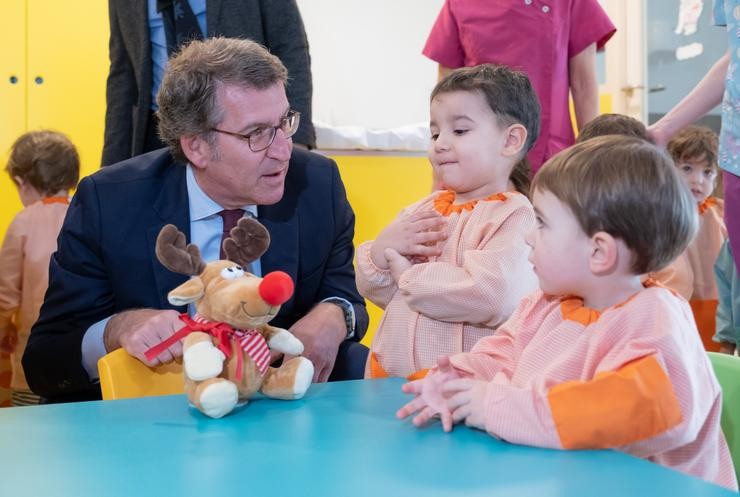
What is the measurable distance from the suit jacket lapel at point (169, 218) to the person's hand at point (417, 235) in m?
0.43

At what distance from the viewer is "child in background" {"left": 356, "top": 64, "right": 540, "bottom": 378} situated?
63.2 inches

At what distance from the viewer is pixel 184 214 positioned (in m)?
1.88

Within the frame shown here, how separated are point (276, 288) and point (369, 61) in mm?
3319

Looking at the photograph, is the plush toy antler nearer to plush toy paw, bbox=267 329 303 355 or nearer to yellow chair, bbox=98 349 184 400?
plush toy paw, bbox=267 329 303 355

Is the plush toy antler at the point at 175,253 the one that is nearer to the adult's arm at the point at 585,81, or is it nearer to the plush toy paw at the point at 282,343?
the plush toy paw at the point at 282,343

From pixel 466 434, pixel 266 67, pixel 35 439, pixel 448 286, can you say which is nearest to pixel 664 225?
pixel 466 434

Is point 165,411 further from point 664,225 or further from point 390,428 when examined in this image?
point 664,225

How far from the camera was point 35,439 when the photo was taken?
3.52ft

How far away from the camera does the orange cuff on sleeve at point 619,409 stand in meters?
0.97

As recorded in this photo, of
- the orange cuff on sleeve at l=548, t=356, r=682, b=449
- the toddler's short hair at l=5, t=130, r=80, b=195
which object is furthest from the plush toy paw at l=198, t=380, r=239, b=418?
the toddler's short hair at l=5, t=130, r=80, b=195

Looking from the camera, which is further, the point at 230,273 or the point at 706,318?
the point at 706,318

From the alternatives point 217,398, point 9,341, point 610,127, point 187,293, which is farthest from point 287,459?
point 9,341

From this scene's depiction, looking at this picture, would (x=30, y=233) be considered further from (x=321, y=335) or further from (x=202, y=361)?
(x=202, y=361)

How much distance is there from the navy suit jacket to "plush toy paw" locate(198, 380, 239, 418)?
706 millimetres
